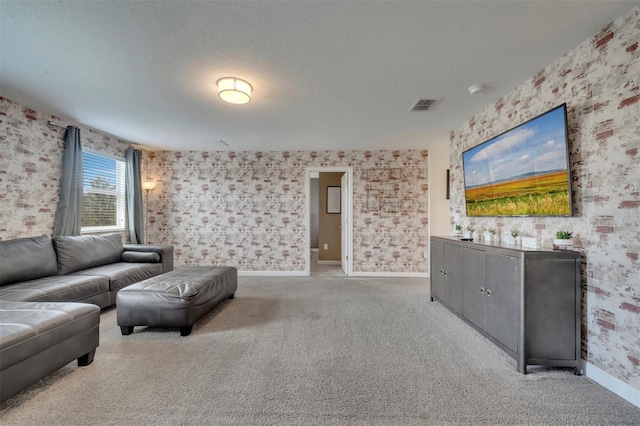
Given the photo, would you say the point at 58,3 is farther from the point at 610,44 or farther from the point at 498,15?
the point at 610,44

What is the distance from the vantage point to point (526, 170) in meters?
2.33

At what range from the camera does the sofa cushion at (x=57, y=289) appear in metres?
2.31

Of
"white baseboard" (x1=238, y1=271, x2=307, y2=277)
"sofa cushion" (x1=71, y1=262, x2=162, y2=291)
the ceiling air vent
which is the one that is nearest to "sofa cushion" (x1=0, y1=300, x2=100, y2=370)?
"sofa cushion" (x1=71, y1=262, x2=162, y2=291)

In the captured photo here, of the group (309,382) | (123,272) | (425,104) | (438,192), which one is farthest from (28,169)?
(438,192)

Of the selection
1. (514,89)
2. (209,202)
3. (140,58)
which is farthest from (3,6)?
(514,89)

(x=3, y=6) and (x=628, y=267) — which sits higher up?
(x=3, y=6)

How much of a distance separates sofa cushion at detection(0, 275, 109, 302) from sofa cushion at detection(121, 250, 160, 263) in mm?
841

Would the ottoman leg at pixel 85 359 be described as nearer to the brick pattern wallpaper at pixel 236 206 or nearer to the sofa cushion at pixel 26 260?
the sofa cushion at pixel 26 260

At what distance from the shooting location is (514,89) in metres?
2.63

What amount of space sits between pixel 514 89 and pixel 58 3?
3743 millimetres

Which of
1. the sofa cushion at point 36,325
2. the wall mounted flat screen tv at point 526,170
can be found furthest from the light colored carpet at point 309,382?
the wall mounted flat screen tv at point 526,170

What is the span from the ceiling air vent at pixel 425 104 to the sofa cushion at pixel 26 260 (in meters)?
4.58

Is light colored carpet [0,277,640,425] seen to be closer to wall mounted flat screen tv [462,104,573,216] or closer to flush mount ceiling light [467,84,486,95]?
wall mounted flat screen tv [462,104,573,216]

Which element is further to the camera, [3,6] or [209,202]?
[209,202]
